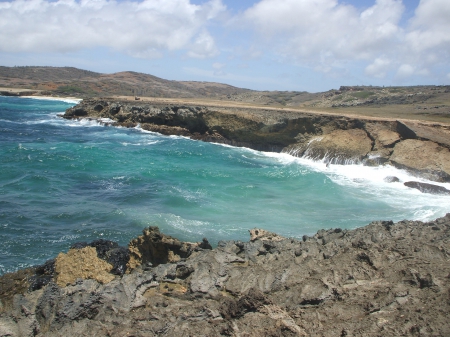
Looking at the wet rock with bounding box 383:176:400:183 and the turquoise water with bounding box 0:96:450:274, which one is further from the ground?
the wet rock with bounding box 383:176:400:183

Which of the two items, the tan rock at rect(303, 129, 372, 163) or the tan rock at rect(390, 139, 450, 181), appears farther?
the tan rock at rect(303, 129, 372, 163)

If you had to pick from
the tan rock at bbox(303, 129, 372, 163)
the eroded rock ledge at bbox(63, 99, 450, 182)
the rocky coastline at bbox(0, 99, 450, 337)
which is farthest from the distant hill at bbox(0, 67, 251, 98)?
the rocky coastline at bbox(0, 99, 450, 337)

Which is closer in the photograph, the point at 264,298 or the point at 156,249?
the point at 264,298

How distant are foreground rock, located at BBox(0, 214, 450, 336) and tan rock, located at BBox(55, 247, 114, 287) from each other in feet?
4.49

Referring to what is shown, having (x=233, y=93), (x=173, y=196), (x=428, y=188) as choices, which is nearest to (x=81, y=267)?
(x=173, y=196)

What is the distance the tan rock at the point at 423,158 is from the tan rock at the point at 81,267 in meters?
19.4

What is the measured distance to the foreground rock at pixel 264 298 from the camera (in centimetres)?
506

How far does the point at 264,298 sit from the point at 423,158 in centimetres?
2021

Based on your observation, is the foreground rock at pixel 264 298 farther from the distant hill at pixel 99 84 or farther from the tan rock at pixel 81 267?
the distant hill at pixel 99 84

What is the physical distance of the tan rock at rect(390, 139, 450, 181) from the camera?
2108 cm

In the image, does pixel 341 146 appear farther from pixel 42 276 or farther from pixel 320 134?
pixel 42 276

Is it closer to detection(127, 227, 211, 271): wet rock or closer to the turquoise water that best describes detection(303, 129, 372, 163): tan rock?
the turquoise water

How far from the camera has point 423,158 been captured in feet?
72.1

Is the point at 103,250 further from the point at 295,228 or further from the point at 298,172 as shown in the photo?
the point at 298,172
